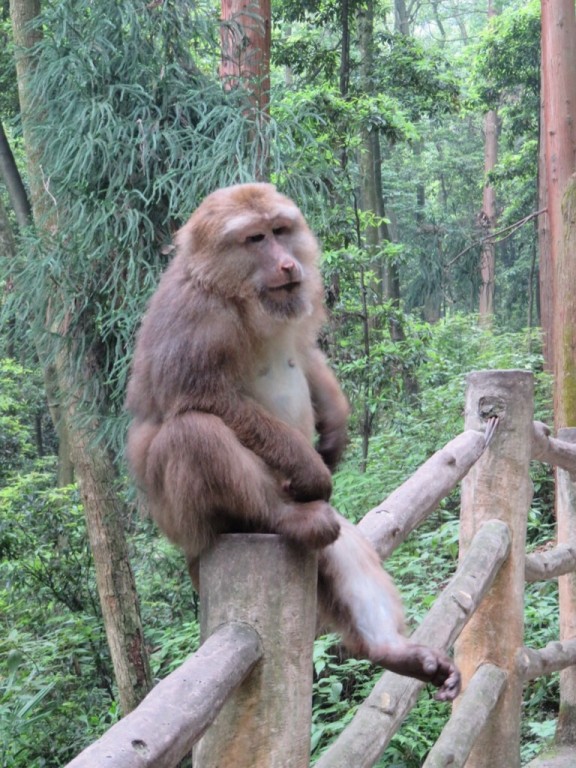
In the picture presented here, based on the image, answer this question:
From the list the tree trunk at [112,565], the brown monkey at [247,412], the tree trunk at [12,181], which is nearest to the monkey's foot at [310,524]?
the brown monkey at [247,412]

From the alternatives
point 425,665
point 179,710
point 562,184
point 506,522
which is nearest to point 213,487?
point 425,665

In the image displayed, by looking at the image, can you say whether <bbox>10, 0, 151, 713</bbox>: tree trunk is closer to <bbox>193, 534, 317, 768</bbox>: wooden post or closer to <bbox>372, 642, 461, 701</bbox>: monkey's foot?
<bbox>372, 642, 461, 701</bbox>: monkey's foot

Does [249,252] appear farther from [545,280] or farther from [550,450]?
[545,280]

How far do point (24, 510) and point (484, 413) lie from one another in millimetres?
4729

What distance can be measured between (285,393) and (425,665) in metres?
0.70

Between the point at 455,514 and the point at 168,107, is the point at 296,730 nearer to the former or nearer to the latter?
the point at 168,107

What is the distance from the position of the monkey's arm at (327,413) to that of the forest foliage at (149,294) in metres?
1.17

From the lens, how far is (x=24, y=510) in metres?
6.44

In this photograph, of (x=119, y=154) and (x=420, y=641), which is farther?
(x=119, y=154)

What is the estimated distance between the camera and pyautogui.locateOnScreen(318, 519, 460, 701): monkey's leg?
71.2 inches

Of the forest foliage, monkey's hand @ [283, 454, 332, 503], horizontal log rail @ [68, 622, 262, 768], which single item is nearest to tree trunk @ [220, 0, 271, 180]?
the forest foliage

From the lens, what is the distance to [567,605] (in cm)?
338

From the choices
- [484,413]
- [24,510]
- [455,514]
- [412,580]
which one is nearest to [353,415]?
[455,514]

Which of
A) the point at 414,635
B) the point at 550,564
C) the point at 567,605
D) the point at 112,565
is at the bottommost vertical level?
the point at 112,565
